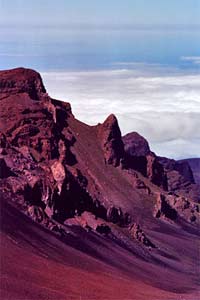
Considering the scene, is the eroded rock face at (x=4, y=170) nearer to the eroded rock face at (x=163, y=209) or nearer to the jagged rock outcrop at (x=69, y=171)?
the jagged rock outcrop at (x=69, y=171)

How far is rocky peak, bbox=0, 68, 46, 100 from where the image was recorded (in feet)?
433

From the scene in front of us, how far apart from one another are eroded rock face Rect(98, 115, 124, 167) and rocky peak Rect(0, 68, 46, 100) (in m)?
17.6

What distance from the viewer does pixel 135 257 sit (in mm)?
108250

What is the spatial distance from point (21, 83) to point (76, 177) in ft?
56.6

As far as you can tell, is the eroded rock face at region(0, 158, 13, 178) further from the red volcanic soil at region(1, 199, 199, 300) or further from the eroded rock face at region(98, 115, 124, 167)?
the eroded rock face at region(98, 115, 124, 167)

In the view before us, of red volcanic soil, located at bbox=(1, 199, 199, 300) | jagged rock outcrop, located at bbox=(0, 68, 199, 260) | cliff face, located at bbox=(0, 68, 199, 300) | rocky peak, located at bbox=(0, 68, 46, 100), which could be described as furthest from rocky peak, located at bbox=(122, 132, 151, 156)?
red volcanic soil, located at bbox=(1, 199, 199, 300)

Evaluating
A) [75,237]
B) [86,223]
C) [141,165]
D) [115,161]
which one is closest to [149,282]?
[75,237]

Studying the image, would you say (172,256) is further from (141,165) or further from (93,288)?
(93,288)

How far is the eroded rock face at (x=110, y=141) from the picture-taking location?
492 ft

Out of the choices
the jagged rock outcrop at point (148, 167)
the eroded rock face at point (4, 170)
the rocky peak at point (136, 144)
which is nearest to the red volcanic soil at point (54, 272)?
the eroded rock face at point (4, 170)

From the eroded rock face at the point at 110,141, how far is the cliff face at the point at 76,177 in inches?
6.1

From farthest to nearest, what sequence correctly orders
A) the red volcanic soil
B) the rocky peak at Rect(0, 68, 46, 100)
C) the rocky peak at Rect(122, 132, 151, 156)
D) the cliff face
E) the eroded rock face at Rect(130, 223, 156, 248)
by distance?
the rocky peak at Rect(122, 132, 151, 156) → the rocky peak at Rect(0, 68, 46, 100) → the eroded rock face at Rect(130, 223, 156, 248) → the cliff face → the red volcanic soil

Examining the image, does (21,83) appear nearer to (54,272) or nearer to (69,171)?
(69,171)

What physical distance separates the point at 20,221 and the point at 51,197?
19.9 metres
